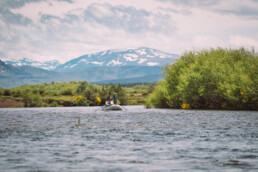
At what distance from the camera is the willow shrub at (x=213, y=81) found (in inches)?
2574

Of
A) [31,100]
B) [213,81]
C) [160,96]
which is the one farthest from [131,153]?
[31,100]

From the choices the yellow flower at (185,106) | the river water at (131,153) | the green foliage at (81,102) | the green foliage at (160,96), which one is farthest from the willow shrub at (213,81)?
the green foliage at (81,102)

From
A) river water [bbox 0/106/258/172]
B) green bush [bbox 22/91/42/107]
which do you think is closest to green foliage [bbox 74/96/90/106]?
green bush [bbox 22/91/42/107]

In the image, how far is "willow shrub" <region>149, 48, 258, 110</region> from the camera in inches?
2574

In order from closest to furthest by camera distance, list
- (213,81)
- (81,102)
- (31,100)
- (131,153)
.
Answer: (131,153)
(213,81)
(31,100)
(81,102)

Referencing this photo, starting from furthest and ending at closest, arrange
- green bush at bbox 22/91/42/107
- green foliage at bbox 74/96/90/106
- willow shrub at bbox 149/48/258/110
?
1. green foliage at bbox 74/96/90/106
2. green bush at bbox 22/91/42/107
3. willow shrub at bbox 149/48/258/110

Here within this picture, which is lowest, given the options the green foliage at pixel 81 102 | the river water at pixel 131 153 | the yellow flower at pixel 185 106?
the river water at pixel 131 153

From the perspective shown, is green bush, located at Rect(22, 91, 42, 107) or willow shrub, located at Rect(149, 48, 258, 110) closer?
willow shrub, located at Rect(149, 48, 258, 110)

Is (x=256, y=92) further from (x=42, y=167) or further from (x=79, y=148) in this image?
(x=42, y=167)

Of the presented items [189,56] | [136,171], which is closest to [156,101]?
[189,56]

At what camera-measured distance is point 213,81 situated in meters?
73.8

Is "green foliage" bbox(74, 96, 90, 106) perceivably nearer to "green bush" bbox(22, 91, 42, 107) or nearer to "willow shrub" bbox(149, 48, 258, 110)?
"green bush" bbox(22, 91, 42, 107)

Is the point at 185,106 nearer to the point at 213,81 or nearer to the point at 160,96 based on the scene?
the point at 160,96

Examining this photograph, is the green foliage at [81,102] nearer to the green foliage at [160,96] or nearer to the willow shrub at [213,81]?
the green foliage at [160,96]
